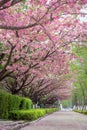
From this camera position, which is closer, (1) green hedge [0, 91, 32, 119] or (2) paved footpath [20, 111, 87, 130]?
(2) paved footpath [20, 111, 87, 130]

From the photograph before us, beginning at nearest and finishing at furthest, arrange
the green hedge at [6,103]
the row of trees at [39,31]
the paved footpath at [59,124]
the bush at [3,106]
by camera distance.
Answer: the row of trees at [39,31] → the paved footpath at [59,124] → the bush at [3,106] → the green hedge at [6,103]

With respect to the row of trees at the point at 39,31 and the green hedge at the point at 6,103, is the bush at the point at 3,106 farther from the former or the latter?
the row of trees at the point at 39,31

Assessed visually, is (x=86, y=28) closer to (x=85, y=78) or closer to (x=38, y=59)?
(x=38, y=59)

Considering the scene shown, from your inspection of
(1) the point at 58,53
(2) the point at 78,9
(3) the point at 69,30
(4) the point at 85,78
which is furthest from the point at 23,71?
(4) the point at 85,78

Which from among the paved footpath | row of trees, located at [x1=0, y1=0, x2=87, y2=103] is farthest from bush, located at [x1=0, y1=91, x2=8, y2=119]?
row of trees, located at [x1=0, y1=0, x2=87, y2=103]

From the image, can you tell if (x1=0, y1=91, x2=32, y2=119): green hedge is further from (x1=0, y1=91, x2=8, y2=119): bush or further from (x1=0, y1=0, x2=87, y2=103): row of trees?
(x1=0, y1=0, x2=87, y2=103): row of trees

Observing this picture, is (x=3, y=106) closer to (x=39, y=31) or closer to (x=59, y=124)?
(x=59, y=124)

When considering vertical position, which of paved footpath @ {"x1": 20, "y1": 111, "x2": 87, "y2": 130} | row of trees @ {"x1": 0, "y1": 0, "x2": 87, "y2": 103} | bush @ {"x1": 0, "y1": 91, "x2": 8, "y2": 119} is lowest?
paved footpath @ {"x1": 20, "y1": 111, "x2": 87, "y2": 130}

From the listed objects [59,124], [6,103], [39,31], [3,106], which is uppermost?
[39,31]

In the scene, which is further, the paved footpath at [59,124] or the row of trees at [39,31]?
the paved footpath at [59,124]

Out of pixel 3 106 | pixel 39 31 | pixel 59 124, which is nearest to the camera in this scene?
pixel 39 31

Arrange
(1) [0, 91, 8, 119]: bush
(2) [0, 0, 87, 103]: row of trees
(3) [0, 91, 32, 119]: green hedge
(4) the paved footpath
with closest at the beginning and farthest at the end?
(2) [0, 0, 87, 103]: row of trees
(4) the paved footpath
(1) [0, 91, 8, 119]: bush
(3) [0, 91, 32, 119]: green hedge

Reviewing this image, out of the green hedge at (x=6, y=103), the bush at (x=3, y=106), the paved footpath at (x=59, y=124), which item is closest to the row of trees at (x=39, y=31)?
the bush at (x=3, y=106)

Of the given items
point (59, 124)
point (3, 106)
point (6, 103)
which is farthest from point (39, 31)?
point (6, 103)
